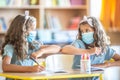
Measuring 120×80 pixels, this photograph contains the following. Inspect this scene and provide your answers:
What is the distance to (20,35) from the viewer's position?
303 cm

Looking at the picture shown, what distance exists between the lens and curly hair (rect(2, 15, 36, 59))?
301cm

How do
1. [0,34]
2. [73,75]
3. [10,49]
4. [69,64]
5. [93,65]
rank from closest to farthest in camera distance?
[73,75], [10,49], [93,65], [69,64], [0,34]

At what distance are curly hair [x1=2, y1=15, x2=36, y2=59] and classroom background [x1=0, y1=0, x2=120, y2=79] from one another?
2369 millimetres

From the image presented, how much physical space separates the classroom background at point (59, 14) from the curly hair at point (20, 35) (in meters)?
2.37

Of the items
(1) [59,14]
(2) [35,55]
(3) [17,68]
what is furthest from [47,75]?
(1) [59,14]

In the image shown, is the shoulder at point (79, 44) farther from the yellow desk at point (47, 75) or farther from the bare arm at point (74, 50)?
the yellow desk at point (47, 75)

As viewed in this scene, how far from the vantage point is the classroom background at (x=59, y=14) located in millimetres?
5527

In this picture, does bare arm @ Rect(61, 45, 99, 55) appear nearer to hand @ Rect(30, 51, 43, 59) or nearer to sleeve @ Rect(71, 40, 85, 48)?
sleeve @ Rect(71, 40, 85, 48)

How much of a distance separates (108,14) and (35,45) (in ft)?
9.22

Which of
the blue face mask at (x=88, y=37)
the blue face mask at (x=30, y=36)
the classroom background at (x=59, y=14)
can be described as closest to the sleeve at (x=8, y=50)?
the blue face mask at (x=30, y=36)

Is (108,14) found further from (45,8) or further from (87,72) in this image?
(87,72)

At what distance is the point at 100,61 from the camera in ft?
10.8

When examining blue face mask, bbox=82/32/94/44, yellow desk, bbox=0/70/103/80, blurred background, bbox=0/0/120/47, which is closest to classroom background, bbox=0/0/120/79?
blurred background, bbox=0/0/120/47

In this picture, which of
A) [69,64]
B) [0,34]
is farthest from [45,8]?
[69,64]
